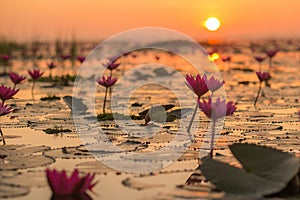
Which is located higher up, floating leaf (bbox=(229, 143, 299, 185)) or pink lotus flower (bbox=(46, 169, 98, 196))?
floating leaf (bbox=(229, 143, 299, 185))

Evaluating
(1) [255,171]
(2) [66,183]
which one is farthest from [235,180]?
(2) [66,183]

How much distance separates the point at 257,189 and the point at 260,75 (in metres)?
3.04

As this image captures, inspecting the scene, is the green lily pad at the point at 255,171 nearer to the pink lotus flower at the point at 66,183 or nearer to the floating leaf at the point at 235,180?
the floating leaf at the point at 235,180

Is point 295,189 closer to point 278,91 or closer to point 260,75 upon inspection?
point 260,75

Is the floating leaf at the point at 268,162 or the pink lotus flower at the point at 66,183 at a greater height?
the floating leaf at the point at 268,162

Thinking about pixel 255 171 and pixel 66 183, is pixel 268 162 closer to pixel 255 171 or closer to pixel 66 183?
pixel 255 171

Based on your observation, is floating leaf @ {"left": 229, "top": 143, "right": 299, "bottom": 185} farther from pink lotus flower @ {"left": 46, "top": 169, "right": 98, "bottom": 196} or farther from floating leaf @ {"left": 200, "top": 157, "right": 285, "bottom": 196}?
pink lotus flower @ {"left": 46, "top": 169, "right": 98, "bottom": 196}

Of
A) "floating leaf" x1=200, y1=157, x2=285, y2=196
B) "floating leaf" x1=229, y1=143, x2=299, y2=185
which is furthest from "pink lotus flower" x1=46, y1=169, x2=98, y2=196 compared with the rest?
"floating leaf" x1=229, y1=143, x2=299, y2=185

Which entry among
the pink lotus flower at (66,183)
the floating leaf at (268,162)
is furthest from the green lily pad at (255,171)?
the pink lotus flower at (66,183)

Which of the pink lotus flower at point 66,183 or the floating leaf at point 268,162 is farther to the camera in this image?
the floating leaf at point 268,162

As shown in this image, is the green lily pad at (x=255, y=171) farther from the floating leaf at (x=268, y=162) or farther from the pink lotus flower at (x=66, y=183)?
the pink lotus flower at (x=66, y=183)

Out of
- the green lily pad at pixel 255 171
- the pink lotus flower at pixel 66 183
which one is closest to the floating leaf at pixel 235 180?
the green lily pad at pixel 255 171

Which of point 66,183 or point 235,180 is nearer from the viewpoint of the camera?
point 66,183

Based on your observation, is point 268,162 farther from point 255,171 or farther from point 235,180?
point 235,180
